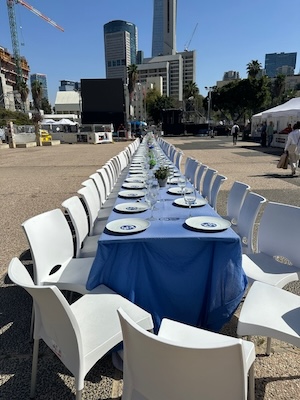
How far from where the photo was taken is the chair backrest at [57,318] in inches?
56.4

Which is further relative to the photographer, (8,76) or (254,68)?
(8,76)

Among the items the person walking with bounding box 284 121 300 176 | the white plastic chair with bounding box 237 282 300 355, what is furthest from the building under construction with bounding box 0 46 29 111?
the white plastic chair with bounding box 237 282 300 355

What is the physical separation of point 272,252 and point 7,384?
2350 mm

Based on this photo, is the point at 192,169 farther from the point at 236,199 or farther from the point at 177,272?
the point at 177,272

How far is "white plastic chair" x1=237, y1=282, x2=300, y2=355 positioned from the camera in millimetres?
1737

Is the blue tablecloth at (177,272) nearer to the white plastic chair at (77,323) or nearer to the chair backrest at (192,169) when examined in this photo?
the white plastic chair at (77,323)

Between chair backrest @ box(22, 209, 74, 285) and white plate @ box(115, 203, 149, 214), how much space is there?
0.57m

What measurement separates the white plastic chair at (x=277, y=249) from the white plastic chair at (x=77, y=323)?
1163mm

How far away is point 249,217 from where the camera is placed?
3.01 metres

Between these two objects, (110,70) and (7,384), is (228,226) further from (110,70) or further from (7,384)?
(110,70)

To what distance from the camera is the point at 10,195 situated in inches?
305

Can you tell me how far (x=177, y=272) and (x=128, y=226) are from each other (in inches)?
21.0

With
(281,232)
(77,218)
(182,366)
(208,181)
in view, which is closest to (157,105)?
(208,181)

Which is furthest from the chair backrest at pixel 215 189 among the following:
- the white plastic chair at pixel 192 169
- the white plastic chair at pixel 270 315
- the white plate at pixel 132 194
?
the white plastic chair at pixel 270 315
